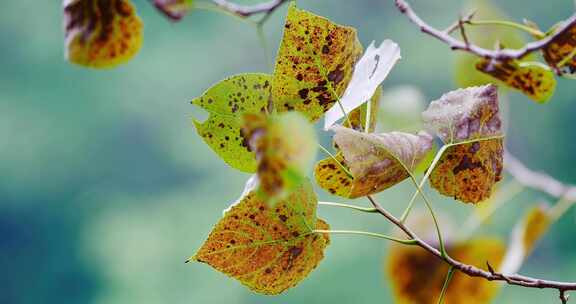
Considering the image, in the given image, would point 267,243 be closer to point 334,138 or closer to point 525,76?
point 334,138

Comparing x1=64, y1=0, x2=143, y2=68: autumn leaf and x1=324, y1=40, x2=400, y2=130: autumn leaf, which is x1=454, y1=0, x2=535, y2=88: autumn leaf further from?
x1=64, y1=0, x2=143, y2=68: autumn leaf

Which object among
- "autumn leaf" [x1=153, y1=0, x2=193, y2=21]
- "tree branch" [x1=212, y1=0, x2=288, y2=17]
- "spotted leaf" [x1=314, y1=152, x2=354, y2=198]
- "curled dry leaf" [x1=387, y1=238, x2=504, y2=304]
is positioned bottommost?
"curled dry leaf" [x1=387, y1=238, x2=504, y2=304]

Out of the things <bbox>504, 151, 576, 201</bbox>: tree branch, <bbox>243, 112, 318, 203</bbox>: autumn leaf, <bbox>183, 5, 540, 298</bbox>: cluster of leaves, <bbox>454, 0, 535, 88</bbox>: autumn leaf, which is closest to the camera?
<bbox>243, 112, 318, 203</bbox>: autumn leaf

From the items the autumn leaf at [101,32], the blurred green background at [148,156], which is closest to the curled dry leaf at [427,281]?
the autumn leaf at [101,32]

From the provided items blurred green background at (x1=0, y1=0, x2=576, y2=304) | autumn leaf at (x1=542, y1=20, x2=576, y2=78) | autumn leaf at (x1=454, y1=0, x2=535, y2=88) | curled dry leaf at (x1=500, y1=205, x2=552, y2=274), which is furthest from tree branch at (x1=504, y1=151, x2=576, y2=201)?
blurred green background at (x1=0, y1=0, x2=576, y2=304)

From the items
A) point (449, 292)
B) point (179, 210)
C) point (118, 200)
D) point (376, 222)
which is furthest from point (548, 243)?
point (449, 292)

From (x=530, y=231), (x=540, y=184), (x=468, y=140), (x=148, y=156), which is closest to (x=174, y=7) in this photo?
(x=468, y=140)

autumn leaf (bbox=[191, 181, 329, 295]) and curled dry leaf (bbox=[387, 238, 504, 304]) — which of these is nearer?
autumn leaf (bbox=[191, 181, 329, 295])
